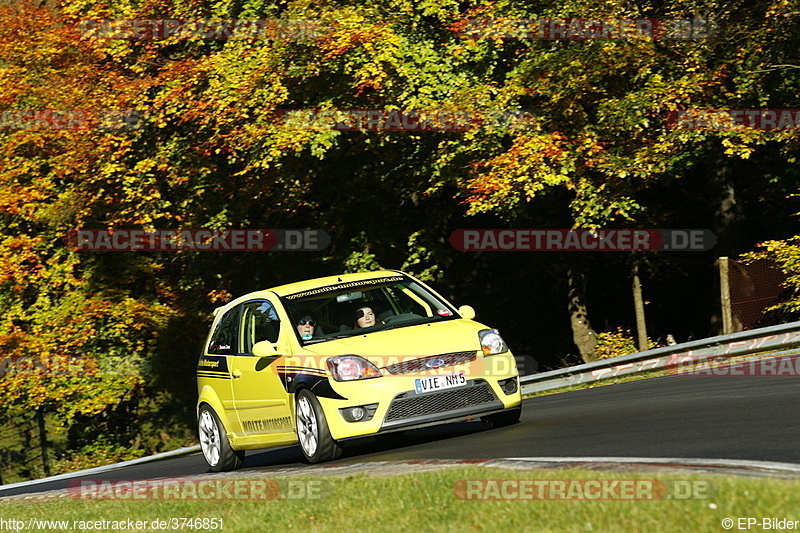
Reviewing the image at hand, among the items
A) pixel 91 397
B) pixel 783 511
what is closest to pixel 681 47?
pixel 783 511

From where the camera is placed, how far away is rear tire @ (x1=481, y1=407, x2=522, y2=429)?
11633 mm

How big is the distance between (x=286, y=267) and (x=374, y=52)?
8.94 meters

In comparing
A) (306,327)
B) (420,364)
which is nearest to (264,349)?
(306,327)

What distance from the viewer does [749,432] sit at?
351 inches

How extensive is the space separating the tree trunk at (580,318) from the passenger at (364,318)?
15.5 m

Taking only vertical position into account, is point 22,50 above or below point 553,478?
above

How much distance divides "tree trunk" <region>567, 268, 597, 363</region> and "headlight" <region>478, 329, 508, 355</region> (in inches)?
621

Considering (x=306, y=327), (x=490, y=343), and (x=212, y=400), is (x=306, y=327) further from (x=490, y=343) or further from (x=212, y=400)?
(x=212, y=400)

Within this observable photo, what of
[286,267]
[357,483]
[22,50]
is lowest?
[357,483]

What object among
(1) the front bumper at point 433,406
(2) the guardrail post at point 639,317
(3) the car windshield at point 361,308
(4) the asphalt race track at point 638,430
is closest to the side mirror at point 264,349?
(3) the car windshield at point 361,308

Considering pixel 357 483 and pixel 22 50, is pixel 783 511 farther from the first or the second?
pixel 22 50

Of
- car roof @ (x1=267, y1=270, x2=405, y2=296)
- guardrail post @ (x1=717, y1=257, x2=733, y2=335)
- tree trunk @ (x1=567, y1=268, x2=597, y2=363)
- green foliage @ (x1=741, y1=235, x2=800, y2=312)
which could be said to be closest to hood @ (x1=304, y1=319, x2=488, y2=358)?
car roof @ (x1=267, y1=270, x2=405, y2=296)

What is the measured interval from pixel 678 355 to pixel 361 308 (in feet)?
22.7

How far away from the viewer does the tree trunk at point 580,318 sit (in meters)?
26.5
